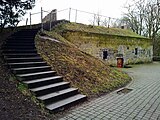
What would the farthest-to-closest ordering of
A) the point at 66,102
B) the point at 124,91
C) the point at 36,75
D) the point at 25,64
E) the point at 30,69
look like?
the point at 124,91, the point at 25,64, the point at 30,69, the point at 36,75, the point at 66,102

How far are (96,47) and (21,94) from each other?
13350 mm

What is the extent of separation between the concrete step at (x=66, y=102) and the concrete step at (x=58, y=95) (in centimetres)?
14

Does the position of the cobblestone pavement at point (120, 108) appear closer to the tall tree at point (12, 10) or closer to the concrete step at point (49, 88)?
the concrete step at point (49, 88)

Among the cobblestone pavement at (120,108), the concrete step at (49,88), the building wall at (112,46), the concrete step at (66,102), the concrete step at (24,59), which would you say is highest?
the building wall at (112,46)

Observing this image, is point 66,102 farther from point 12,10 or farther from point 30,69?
point 12,10

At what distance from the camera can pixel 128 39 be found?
2283 centimetres

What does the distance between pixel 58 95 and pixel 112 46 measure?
14962mm

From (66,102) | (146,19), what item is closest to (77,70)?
(66,102)

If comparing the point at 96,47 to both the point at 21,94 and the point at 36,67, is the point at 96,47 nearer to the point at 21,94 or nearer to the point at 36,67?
the point at 36,67

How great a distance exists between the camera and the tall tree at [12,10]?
7856mm

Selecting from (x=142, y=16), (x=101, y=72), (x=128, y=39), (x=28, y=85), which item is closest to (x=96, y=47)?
(x=128, y=39)

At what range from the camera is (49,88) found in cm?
629

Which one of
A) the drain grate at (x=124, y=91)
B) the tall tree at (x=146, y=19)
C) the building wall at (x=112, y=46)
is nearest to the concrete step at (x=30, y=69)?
the drain grate at (x=124, y=91)

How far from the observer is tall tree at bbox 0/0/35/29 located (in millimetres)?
7856
